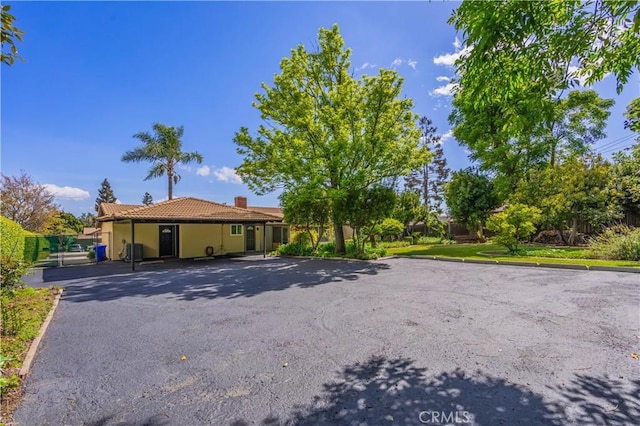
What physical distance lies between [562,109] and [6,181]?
→ 4456 centimetres

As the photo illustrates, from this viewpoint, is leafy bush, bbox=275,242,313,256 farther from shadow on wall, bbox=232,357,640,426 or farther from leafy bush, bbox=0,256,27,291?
shadow on wall, bbox=232,357,640,426

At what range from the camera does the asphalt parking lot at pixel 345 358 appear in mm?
3057

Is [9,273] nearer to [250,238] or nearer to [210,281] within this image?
[210,281]

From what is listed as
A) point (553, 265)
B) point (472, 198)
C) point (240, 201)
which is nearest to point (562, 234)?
point (472, 198)

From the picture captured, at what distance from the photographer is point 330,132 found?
1609cm

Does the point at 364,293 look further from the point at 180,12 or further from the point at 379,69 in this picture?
the point at 379,69

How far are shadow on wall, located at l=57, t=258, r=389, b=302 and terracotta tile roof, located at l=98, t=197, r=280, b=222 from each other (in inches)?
118

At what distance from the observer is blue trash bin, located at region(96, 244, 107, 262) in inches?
696

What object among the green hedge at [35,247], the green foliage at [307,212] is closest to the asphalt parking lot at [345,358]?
the green foliage at [307,212]

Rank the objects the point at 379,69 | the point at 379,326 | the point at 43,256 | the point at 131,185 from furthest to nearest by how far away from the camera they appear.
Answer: the point at 131,185 < the point at 43,256 < the point at 379,69 < the point at 379,326

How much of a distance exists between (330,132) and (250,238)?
10.4m

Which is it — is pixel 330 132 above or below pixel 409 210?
above

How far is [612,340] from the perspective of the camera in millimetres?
4684

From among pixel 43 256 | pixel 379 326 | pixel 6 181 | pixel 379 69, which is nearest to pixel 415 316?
pixel 379 326
